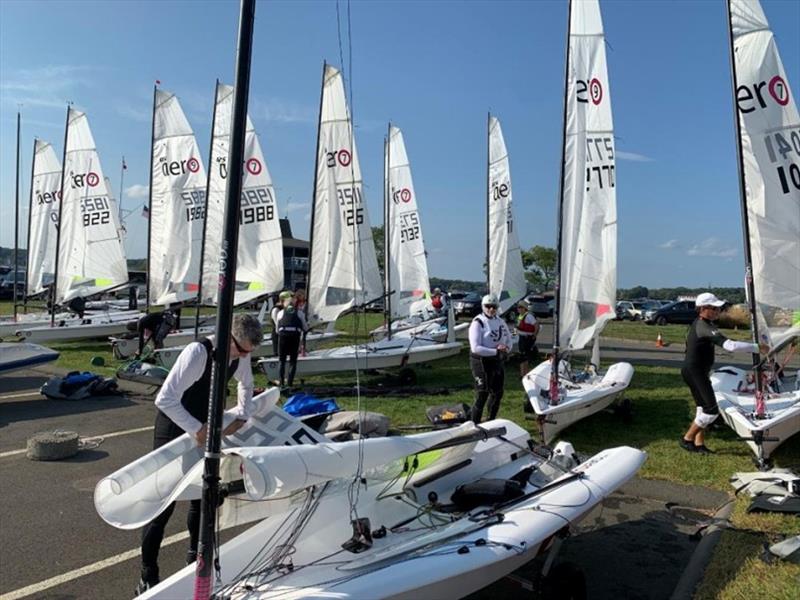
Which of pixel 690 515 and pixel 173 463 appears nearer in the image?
pixel 173 463

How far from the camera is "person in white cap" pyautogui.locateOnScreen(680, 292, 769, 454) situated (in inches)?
261

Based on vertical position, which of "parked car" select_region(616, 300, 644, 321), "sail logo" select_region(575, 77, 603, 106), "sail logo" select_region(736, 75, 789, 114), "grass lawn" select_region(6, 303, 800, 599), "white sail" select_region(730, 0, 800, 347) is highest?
"sail logo" select_region(575, 77, 603, 106)

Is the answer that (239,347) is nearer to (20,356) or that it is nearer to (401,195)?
(20,356)

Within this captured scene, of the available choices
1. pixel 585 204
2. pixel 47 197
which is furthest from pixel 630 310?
pixel 585 204

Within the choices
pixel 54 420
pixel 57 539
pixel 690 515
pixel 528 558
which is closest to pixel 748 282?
pixel 690 515

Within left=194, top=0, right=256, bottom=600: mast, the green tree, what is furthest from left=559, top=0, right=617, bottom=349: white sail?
the green tree

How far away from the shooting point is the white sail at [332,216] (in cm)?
1321

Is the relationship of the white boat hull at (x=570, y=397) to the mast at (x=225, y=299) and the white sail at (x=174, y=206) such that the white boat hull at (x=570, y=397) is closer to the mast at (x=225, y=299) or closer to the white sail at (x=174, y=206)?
the mast at (x=225, y=299)

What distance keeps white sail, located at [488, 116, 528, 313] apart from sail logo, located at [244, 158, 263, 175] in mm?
7236

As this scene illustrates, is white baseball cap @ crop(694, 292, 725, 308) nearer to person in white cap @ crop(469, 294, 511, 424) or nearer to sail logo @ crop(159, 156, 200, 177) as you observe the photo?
person in white cap @ crop(469, 294, 511, 424)

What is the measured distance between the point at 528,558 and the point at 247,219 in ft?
42.5

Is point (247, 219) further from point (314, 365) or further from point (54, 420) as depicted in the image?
point (54, 420)

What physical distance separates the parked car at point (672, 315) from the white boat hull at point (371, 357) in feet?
77.8

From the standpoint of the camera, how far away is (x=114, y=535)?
15.1 ft
